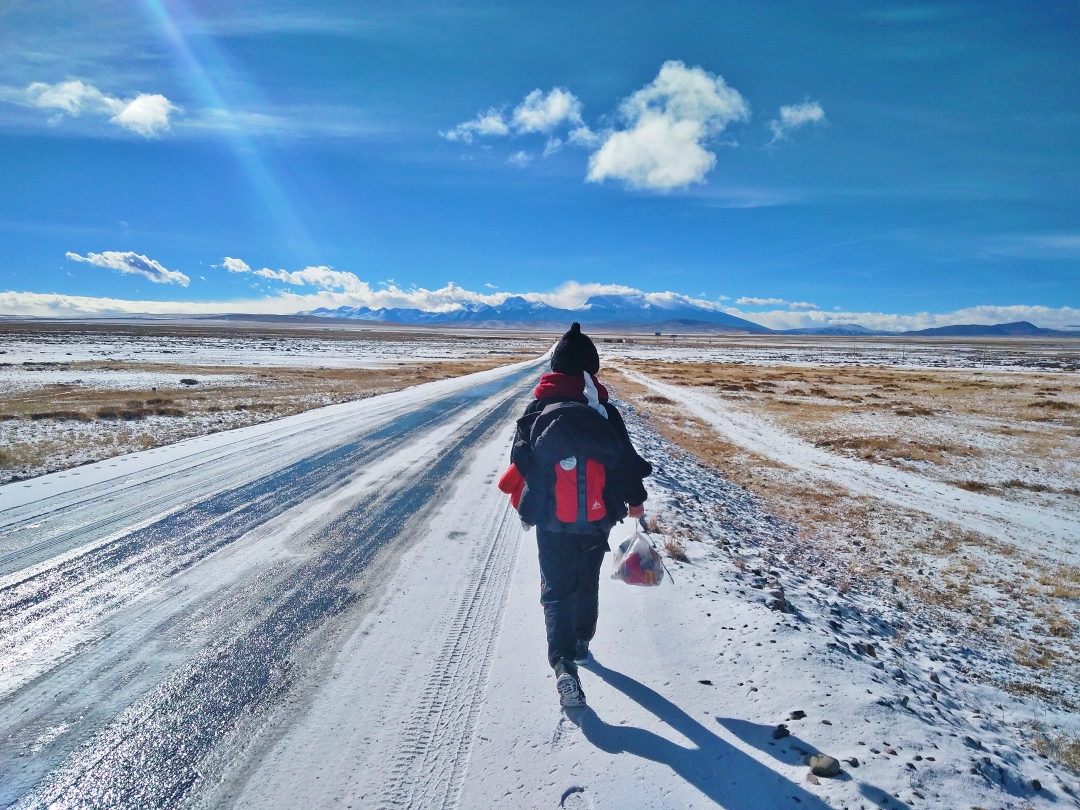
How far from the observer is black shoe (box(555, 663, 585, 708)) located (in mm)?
3348

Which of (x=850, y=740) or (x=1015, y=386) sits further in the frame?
→ (x=1015, y=386)

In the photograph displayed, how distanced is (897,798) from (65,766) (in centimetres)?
428

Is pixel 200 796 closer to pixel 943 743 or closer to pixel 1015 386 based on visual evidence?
pixel 943 743

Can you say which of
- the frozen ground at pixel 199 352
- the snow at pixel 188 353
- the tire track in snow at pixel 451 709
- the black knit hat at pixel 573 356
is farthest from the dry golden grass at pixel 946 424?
the frozen ground at pixel 199 352

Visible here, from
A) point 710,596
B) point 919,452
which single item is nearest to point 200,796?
point 710,596

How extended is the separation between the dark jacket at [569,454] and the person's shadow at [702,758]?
1169 mm

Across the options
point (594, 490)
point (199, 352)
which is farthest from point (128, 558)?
point (199, 352)

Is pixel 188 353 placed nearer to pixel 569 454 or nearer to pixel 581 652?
pixel 581 652

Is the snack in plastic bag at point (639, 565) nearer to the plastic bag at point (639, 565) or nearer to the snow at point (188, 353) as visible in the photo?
the plastic bag at point (639, 565)

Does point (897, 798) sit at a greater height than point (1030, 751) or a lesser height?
greater

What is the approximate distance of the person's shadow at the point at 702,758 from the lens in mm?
2707

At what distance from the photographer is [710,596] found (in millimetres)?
Result: 5086

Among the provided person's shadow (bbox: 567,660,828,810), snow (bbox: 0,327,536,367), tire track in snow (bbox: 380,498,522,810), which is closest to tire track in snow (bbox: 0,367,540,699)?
tire track in snow (bbox: 380,498,522,810)

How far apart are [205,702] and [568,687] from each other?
2261 millimetres
